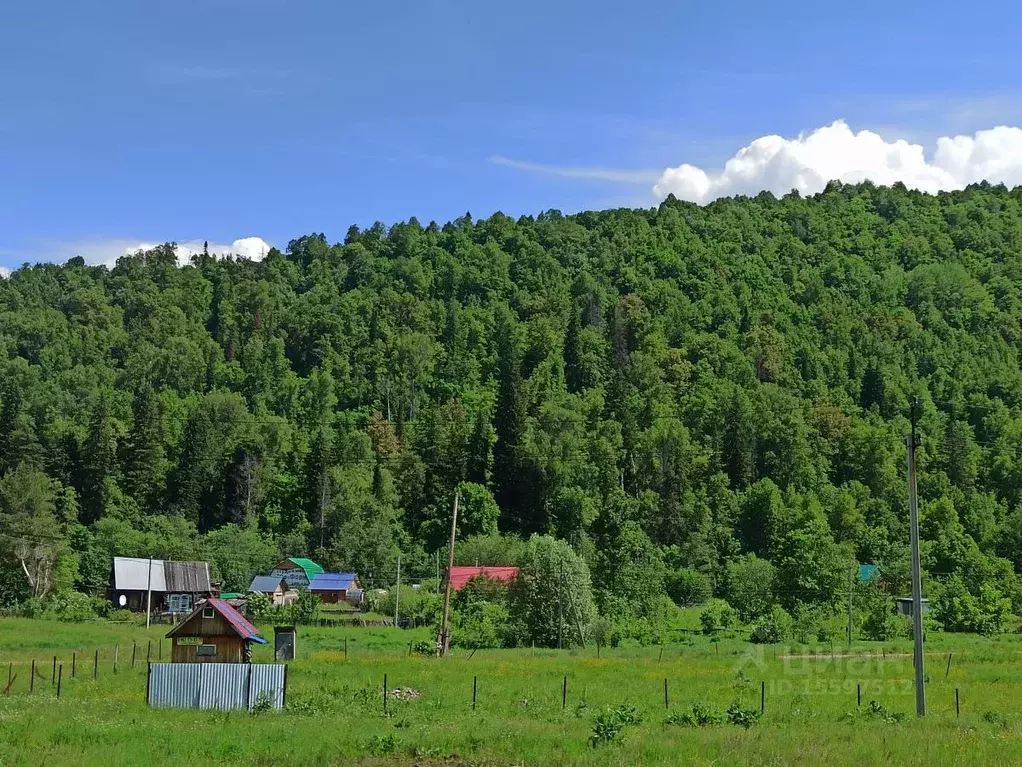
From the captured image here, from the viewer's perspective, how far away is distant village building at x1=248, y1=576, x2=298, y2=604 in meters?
90.8

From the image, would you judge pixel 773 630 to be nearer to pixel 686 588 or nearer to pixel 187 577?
pixel 686 588

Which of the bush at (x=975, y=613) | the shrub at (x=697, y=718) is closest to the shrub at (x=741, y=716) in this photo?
the shrub at (x=697, y=718)

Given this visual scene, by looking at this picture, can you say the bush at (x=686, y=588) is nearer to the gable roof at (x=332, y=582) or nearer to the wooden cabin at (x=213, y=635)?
the gable roof at (x=332, y=582)

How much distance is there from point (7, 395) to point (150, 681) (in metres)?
133

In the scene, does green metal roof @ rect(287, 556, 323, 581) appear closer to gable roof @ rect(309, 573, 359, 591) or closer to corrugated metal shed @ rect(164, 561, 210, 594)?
gable roof @ rect(309, 573, 359, 591)

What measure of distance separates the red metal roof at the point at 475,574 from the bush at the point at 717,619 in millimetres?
13183

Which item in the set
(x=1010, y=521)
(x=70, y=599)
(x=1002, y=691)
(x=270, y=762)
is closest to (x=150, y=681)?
(x=270, y=762)

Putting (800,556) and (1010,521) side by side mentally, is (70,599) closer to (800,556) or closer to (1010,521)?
(800,556)

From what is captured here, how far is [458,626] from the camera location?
65688 mm

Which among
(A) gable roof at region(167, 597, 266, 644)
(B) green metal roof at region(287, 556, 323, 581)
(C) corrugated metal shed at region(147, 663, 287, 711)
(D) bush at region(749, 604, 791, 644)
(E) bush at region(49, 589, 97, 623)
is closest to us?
(C) corrugated metal shed at region(147, 663, 287, 711)

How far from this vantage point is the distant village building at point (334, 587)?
306 feet

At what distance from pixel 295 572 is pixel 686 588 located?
118 ft

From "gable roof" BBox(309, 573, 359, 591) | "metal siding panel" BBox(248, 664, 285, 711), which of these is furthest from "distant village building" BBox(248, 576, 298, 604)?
"metal siding panel" BBox(248, 664, 285, 711)

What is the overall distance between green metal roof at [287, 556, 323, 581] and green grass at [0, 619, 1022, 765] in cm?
4807
